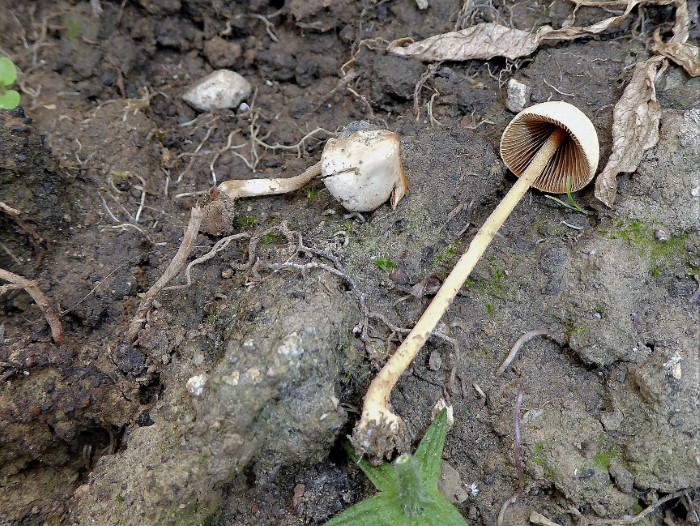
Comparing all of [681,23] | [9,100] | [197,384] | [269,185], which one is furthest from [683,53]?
[9,100]

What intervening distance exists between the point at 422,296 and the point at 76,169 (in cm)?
154

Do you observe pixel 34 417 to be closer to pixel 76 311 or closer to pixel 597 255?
pixel 76 311

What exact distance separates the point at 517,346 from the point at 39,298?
1.70 metres

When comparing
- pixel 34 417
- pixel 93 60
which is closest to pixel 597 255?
pixel 34 417

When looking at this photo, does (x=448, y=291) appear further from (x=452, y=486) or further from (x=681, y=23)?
(x=681, y=23)

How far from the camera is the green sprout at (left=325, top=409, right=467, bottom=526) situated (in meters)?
1.53

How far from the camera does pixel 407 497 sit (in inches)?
61.3

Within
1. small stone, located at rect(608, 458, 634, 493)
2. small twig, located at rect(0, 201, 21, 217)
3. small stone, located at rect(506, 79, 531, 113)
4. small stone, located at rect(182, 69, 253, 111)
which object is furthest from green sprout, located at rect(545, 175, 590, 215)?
small twig, located at rect(0, 201, 21, 217)

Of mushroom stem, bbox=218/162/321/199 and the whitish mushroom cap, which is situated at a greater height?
the whitish mushroom cap

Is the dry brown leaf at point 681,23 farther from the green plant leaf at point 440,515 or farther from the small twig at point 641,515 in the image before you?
the green plant leaf at point 440,515

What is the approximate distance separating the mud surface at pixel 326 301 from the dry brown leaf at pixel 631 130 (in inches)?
2.3

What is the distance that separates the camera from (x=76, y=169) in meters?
2.25

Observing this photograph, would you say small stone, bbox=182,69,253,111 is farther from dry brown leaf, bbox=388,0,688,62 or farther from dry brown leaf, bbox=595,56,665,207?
dry brown leaf, bbox=595,56,665,207

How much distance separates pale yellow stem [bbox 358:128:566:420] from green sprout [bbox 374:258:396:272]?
0.20 metres
